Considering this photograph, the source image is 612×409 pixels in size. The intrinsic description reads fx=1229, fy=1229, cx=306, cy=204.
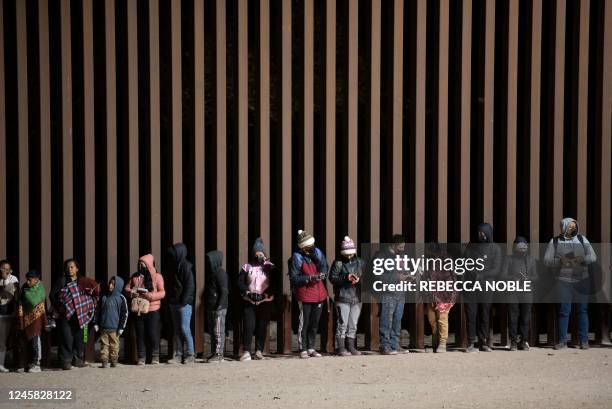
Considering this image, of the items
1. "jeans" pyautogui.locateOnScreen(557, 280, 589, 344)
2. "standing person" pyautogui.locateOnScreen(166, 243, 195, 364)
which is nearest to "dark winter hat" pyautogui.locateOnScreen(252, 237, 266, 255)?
"standing person" pyautogui.locateOnScreen(166, 243, 195, 364)

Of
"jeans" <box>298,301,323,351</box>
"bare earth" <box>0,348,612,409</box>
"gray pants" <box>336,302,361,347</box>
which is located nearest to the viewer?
"bare earth" <box>0,348,612,409</box>

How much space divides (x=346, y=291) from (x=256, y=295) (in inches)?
41.3

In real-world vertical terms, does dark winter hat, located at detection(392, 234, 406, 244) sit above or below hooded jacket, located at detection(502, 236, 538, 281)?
above

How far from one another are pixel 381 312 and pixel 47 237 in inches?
Answer: 155

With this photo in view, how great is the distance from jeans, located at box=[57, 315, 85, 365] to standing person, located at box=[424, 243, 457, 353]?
13.2 feet

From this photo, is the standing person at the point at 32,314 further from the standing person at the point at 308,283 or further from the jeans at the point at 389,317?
the jeans at the point at 389,317

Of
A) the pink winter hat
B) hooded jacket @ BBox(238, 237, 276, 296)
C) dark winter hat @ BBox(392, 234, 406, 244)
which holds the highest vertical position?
dark winter hat @ BBox(392, 234, 406, 244)

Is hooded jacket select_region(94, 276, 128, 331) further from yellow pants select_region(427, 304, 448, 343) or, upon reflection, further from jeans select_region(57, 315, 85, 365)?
yellow pants select_region(427, 304, 448, 343)

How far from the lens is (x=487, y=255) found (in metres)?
14.4

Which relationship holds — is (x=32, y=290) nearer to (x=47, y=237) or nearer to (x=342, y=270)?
(x=47, y=237)

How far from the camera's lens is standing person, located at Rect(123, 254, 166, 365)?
531 inches

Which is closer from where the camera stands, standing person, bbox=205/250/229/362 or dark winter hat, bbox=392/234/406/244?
standing person, bbox=205/250/229/362

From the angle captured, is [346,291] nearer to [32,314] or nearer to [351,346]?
[351,346]

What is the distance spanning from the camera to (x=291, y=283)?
14.0m
